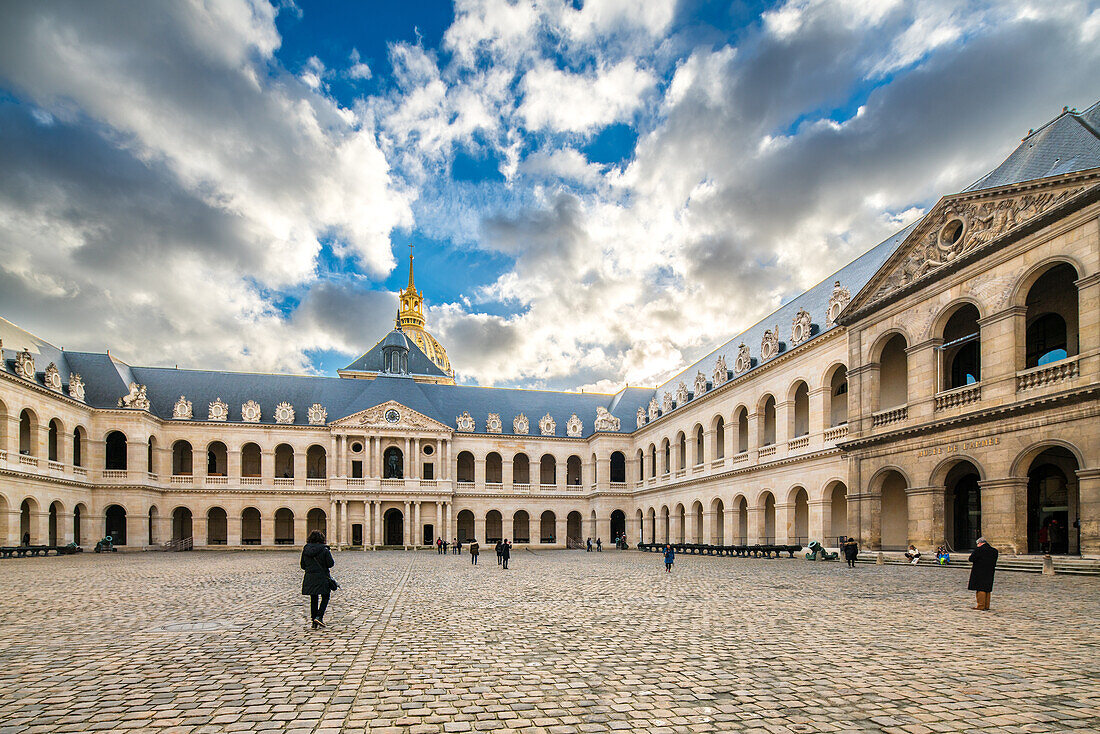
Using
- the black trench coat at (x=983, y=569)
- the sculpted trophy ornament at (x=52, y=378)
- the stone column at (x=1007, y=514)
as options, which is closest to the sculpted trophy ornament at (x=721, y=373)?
the stone column at (x=1007, y=514)

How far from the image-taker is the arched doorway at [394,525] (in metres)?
63.6

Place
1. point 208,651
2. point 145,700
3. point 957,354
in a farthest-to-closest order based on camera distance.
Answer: point 957,354 → point 208,651 → point 145,700

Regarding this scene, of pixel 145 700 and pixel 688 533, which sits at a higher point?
pixel 145 700

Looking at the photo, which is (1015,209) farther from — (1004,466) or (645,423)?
(645,423)

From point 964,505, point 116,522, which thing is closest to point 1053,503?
point 964,505

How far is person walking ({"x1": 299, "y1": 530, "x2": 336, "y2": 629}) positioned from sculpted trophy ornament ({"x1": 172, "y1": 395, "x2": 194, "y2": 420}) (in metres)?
55.3

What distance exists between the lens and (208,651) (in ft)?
33.6

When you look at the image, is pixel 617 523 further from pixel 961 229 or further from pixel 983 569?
pixel 983 569

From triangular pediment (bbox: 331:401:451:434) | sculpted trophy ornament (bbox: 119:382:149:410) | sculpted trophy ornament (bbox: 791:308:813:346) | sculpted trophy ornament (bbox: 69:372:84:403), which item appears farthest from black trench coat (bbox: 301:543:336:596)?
sculpted trophy ornament (bbox: 119:382:149:410)

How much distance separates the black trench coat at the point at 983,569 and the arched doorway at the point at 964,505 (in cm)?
1745

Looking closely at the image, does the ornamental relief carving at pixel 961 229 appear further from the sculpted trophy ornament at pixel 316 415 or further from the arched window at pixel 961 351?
the sculpted trophy ornament at pixel 316 415

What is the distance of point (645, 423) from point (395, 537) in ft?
89.0

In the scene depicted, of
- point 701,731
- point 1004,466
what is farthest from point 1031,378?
point 701,731

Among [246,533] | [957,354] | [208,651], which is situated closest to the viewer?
[208,651]
